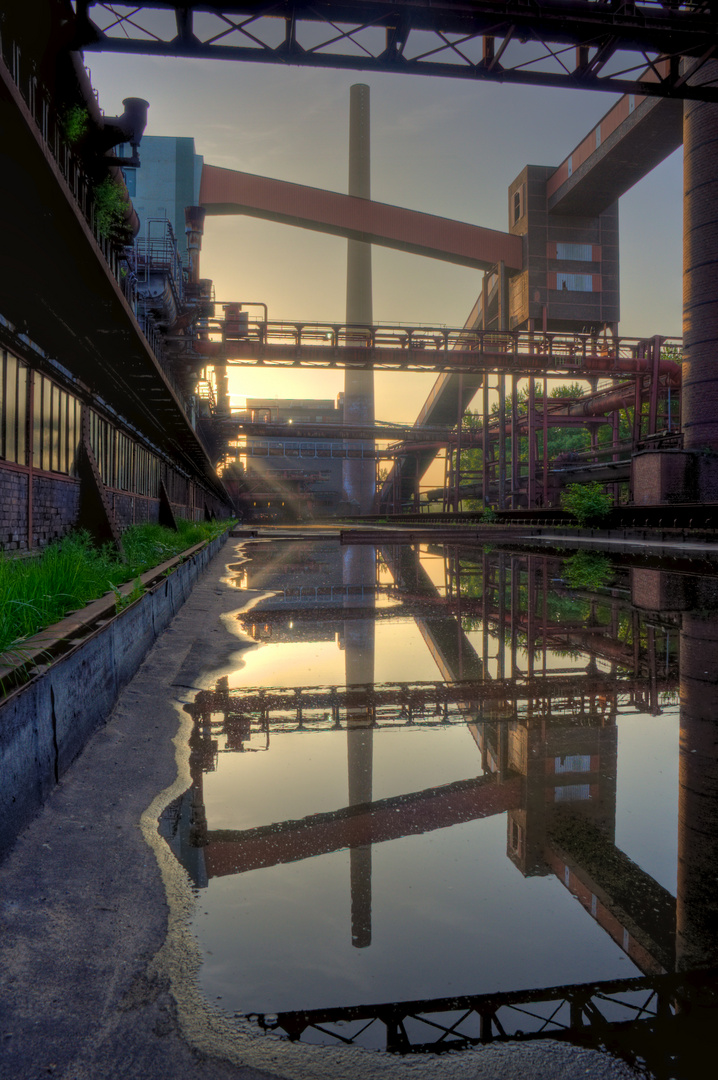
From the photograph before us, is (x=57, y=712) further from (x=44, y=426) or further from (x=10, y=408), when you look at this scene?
(x=44, y=426)

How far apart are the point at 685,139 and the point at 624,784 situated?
24596 mm

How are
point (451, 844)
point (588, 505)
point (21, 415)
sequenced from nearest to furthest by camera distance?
point (451, 844)
point (21, 415)
point (588, 505)

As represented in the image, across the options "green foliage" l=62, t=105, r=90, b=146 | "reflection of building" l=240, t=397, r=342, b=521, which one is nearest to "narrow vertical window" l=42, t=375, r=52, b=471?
"green foliage" l=62, t=105, r=90, b=146

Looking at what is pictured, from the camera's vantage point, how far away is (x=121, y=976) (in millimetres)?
1747

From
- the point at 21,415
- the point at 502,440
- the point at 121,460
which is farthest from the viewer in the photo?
the point at 502,440

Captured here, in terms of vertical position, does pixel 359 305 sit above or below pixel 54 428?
above

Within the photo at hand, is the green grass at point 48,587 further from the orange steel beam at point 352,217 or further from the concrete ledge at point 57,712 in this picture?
the orange steel beam at point 352,217

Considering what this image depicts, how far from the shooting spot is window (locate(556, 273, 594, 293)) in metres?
36.7

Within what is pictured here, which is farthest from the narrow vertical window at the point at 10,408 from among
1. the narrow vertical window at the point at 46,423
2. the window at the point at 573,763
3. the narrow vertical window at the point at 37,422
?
the window at the point at 573,763

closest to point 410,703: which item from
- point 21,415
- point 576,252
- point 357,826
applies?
point 357,826

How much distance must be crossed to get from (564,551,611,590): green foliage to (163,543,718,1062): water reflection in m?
4.54

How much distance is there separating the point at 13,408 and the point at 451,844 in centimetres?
751

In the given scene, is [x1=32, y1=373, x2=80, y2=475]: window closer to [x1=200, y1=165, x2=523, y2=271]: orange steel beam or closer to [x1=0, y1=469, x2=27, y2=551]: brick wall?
[x1=0, y1=469, x2=27, y2=551]: brick wall

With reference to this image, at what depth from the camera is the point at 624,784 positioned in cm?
287
